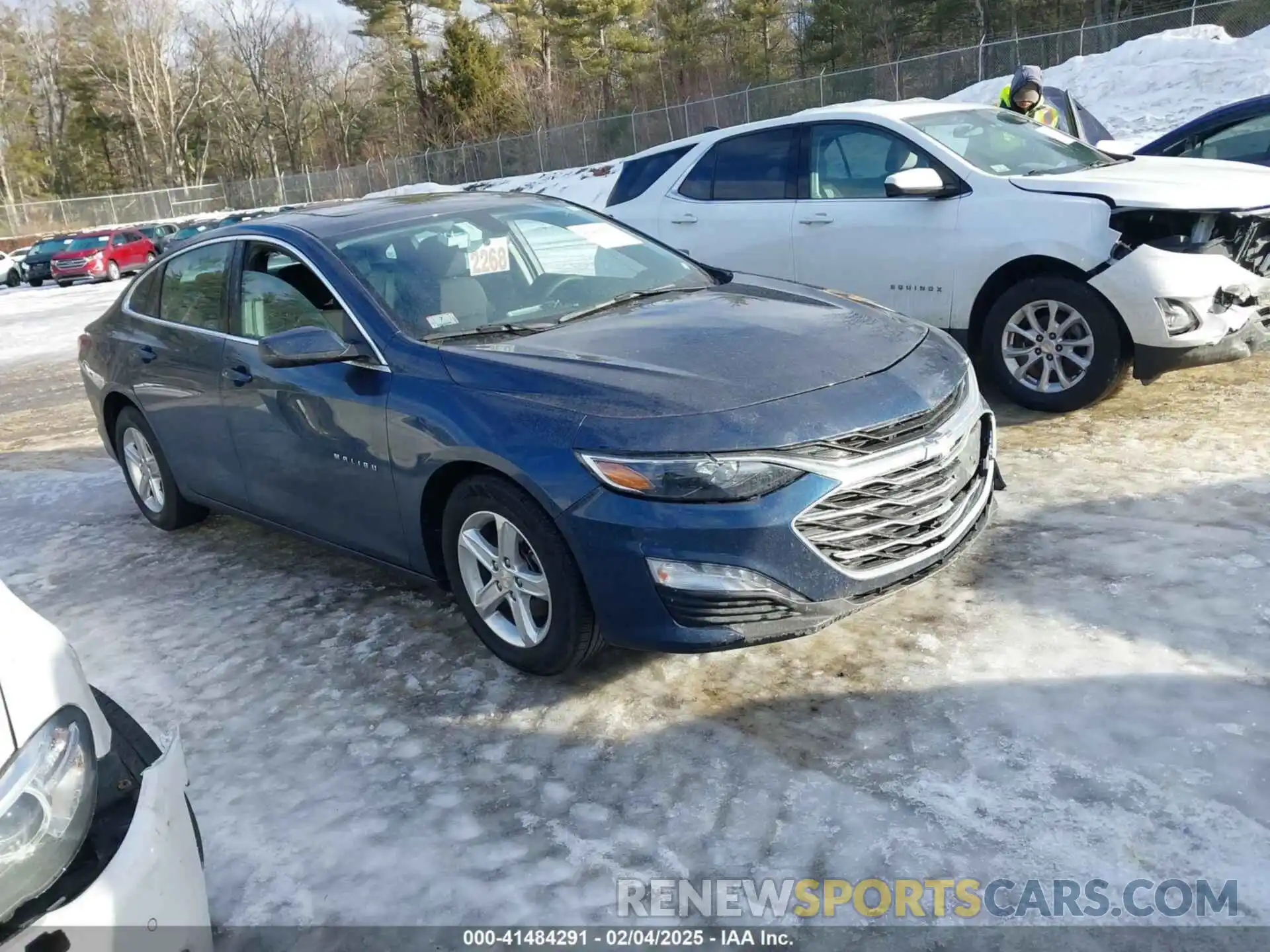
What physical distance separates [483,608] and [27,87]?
74.8 metres

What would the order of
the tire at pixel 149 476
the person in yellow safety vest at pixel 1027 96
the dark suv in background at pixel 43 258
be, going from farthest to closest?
the dark suv in background at pixel 43 258, the person in yellow safety vest at pixel 1027 96, the tire at pixel 149 476

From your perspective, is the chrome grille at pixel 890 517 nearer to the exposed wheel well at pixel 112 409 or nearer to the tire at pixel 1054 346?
the tire at pixel 1054 346

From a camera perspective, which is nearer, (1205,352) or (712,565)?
(712,565)

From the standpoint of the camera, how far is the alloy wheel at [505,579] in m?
3.40

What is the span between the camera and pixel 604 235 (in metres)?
4.66

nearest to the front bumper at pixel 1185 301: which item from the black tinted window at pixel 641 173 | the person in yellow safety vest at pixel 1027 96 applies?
the person in yellow safety vest at pixel 1027 96

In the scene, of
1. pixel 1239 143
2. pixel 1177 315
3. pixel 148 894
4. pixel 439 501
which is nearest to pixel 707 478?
pixel 439 501

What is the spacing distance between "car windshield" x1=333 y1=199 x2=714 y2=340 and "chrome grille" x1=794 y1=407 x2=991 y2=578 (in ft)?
4.47

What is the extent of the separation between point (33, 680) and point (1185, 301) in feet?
16.4

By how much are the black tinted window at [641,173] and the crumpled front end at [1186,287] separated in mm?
3213

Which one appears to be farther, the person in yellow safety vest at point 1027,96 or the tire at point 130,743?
the person in yellow safety vest at point 1027,96

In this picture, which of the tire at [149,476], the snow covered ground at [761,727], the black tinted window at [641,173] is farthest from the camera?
the black tinted window at [641,173]

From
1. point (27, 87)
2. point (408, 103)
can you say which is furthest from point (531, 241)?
point (27, 87)

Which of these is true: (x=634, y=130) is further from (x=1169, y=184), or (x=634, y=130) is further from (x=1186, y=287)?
(x=1186, y=287)
